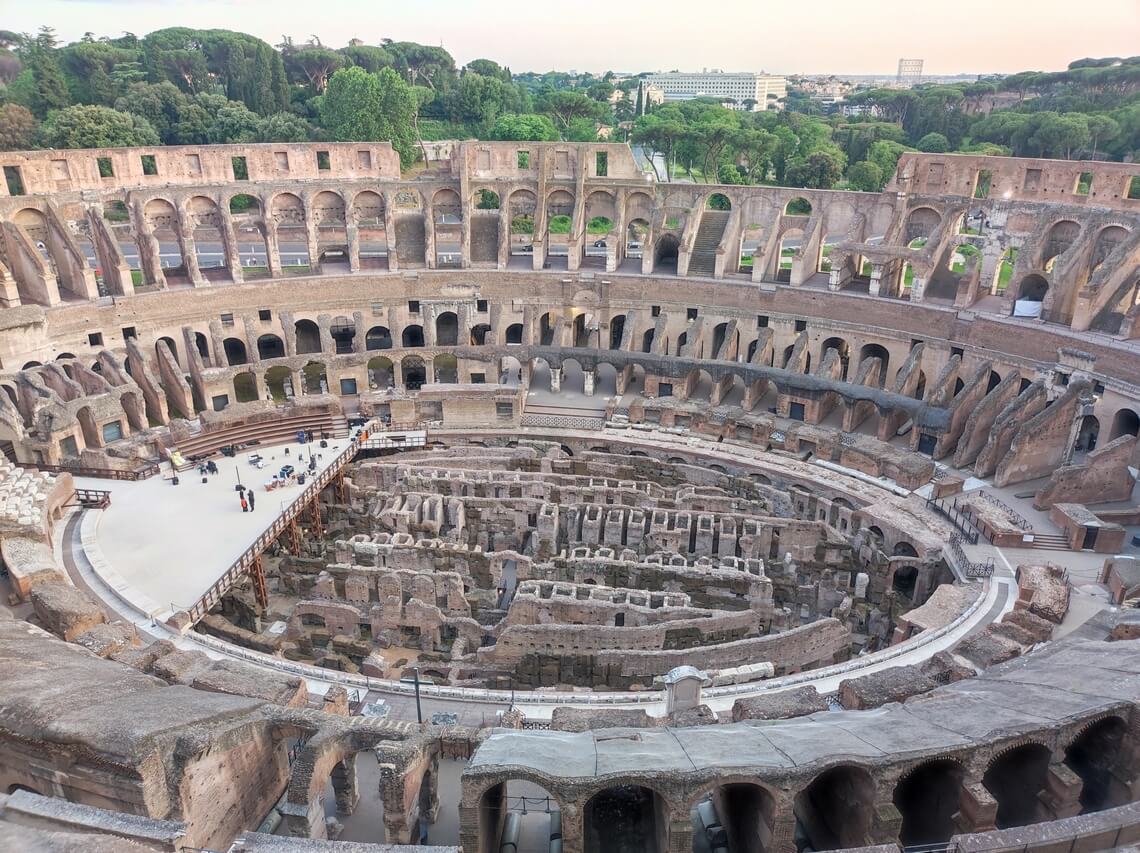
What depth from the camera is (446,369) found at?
125 ft

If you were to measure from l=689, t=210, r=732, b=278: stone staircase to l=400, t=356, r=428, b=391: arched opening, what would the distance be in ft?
44.6

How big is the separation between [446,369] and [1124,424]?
1074 inches

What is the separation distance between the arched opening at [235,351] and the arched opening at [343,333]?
4212mm

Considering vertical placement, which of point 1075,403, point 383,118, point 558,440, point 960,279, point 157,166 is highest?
point 383,118

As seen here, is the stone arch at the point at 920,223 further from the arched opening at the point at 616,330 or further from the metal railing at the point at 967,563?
the metal railing at the point at 967,563

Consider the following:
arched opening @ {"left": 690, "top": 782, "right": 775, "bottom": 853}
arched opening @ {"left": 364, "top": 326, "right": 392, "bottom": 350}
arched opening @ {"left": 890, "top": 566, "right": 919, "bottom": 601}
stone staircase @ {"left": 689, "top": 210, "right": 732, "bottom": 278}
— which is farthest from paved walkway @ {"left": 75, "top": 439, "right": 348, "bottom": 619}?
stone staircase @ {"left": 689, "top": 210, "right": 732, "bottom": 278}

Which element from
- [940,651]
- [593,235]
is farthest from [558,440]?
[593,235]

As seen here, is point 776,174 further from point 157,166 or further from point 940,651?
point 940,651

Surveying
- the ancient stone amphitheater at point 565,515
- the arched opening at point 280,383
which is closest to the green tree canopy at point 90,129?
the ancient stone amphitheater at point 565,515

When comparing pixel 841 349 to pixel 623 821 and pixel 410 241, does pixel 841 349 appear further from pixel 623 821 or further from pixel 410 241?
pixel 623 821

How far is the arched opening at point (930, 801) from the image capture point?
42.2 ft

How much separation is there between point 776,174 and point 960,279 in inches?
1399

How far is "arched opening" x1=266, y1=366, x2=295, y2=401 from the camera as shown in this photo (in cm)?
3450

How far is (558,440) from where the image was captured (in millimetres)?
32031
